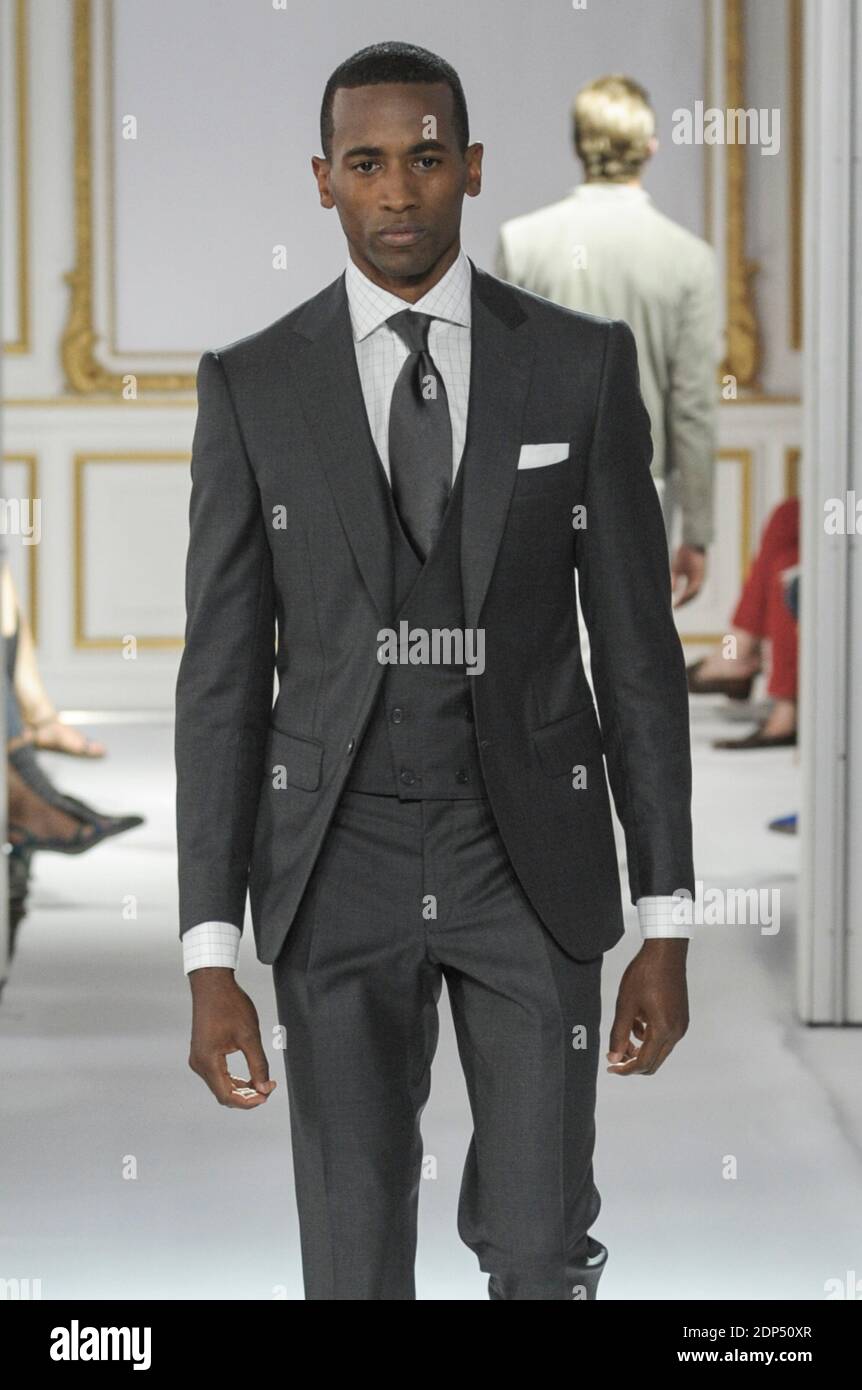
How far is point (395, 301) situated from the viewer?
1.53 metres

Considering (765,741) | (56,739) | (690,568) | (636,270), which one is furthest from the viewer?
(765,741)

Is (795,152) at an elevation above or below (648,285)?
above

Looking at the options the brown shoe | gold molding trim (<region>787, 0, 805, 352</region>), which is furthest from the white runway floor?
gold molding trim (<region>787, 0, 805, 352</region>)

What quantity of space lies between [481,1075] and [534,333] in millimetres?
529

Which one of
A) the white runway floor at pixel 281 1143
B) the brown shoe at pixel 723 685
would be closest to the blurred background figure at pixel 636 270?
the white runway floor at pixel 281 1143

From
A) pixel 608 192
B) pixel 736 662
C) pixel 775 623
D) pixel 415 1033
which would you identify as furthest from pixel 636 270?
pixel 415 1033

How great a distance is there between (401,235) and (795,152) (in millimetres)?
5457

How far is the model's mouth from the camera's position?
1485 millimetres

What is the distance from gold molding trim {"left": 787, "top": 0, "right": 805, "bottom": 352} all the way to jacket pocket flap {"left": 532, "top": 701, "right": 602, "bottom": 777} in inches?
206

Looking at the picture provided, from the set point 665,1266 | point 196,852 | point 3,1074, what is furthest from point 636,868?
point 3,1074

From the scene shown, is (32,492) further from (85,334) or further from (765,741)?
(765,741)

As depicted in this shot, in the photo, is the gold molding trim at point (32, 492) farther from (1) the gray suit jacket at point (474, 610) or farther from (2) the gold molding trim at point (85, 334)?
(1) the gray suit jacket at point (474, 610)

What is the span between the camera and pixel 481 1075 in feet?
5.01
